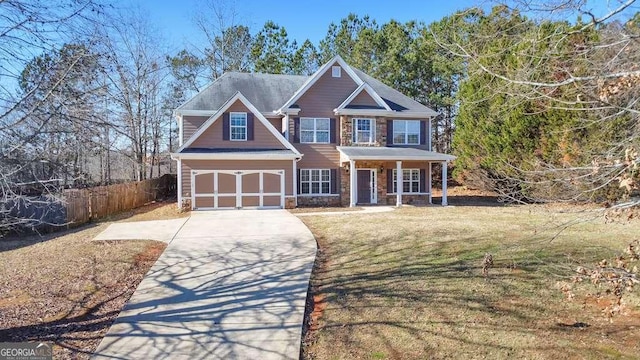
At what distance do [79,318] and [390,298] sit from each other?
4.55 m

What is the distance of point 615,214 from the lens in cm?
331

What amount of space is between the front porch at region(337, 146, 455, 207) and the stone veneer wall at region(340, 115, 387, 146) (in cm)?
38

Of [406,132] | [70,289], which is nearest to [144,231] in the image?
[70,289]

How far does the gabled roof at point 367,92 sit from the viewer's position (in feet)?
68.0

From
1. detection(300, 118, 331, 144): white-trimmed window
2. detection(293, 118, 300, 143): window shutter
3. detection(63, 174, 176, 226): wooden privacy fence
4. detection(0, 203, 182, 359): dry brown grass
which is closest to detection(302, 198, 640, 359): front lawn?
detection(0, 203, 182, 359): dry brown grass

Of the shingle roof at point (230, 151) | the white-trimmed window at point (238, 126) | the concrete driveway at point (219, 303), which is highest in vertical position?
the white-trimmed window at point (238, 126)

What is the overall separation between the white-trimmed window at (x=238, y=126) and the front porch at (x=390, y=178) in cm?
478

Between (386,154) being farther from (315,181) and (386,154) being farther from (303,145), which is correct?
(303,145)

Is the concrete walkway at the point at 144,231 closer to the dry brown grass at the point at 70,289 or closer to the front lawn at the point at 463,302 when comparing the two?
the dry brown grass at the point at 70,289

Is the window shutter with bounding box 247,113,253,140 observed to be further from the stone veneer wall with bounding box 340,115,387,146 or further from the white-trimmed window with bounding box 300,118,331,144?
the stone veneer wall with bounding box 340,115,387,146

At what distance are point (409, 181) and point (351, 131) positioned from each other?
408cm

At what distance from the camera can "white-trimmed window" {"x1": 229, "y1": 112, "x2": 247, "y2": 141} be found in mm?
18875

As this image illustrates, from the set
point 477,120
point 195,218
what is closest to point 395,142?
point 477,120

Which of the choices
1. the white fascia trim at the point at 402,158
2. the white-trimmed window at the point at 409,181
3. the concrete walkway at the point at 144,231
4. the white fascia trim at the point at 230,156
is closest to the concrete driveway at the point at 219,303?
the concrete walkway at the point at 144,231
